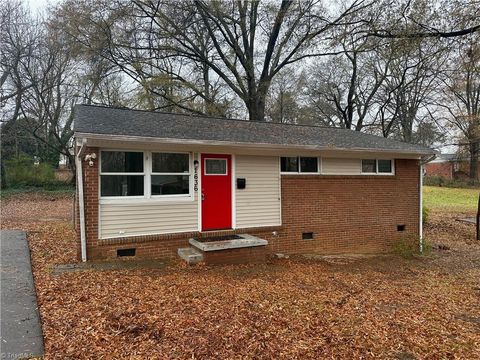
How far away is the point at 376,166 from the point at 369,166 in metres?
0.27

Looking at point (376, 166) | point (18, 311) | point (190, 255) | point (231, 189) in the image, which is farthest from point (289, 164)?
point (18, 311)

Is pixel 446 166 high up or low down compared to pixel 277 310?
up

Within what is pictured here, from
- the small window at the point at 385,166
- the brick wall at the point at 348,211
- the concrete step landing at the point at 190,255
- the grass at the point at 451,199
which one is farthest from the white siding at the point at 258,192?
the grass at the point at 451,199

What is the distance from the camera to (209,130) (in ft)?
27.7

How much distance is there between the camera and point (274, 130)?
33.4 feet

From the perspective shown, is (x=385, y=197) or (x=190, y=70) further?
(x=190, y=70)

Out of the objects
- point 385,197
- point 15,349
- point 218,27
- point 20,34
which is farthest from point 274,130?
point 20,34

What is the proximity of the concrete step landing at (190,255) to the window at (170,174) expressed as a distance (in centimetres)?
133

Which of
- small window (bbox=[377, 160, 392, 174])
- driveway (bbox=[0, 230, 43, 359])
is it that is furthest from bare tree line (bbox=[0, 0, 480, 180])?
driveway (bbox=[0, 230, 43, 359])

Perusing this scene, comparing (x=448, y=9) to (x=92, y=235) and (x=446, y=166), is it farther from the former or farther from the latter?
(x=446, y=166)

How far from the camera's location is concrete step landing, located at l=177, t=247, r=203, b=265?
657 centimetres

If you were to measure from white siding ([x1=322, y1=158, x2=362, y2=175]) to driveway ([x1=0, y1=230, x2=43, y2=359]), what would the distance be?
7.40 metres

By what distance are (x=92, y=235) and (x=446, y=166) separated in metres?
48.1

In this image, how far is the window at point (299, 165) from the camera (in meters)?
8.80
